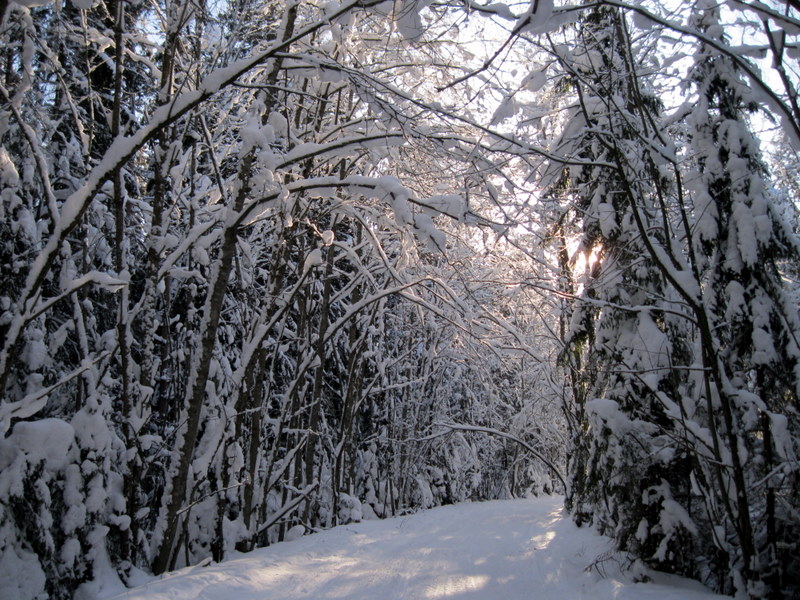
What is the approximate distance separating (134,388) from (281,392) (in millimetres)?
8015

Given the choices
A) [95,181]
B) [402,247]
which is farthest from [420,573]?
[95,181]

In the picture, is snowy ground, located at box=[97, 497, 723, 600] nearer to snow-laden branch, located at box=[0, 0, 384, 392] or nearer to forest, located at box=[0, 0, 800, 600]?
forest, located at box=[0, 0, 800, 600]

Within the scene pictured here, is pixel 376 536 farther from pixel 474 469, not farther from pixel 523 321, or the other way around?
pixel 474 469

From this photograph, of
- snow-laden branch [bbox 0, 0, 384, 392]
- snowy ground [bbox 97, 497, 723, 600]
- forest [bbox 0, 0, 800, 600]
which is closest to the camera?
snow-laden branch [bbox 0, 0, 384, 392]

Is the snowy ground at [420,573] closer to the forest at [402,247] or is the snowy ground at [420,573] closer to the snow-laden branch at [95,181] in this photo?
the forest at [402,247]

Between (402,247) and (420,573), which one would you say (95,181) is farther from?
(420,573)

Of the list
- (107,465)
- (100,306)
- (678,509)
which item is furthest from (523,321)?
(107,465)

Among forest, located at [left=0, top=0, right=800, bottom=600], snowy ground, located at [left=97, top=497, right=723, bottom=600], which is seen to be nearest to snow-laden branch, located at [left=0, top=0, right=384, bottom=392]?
forest, located at [left=0, top=0, right=800, bottom=600]

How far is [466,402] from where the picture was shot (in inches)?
830

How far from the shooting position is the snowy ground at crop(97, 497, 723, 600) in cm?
443

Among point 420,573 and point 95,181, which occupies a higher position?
point 95,181

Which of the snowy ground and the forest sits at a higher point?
the forest

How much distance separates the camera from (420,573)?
5527 millimetres

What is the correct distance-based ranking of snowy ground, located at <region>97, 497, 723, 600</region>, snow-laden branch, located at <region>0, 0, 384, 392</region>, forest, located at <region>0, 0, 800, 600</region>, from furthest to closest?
snowy ground, located at <region>97, 497, 723, 600</region>, forest, located at <region>0, 0, 800, 600</region>, snow-laden branch, located at <region>0, 0, 384, 392</region>
